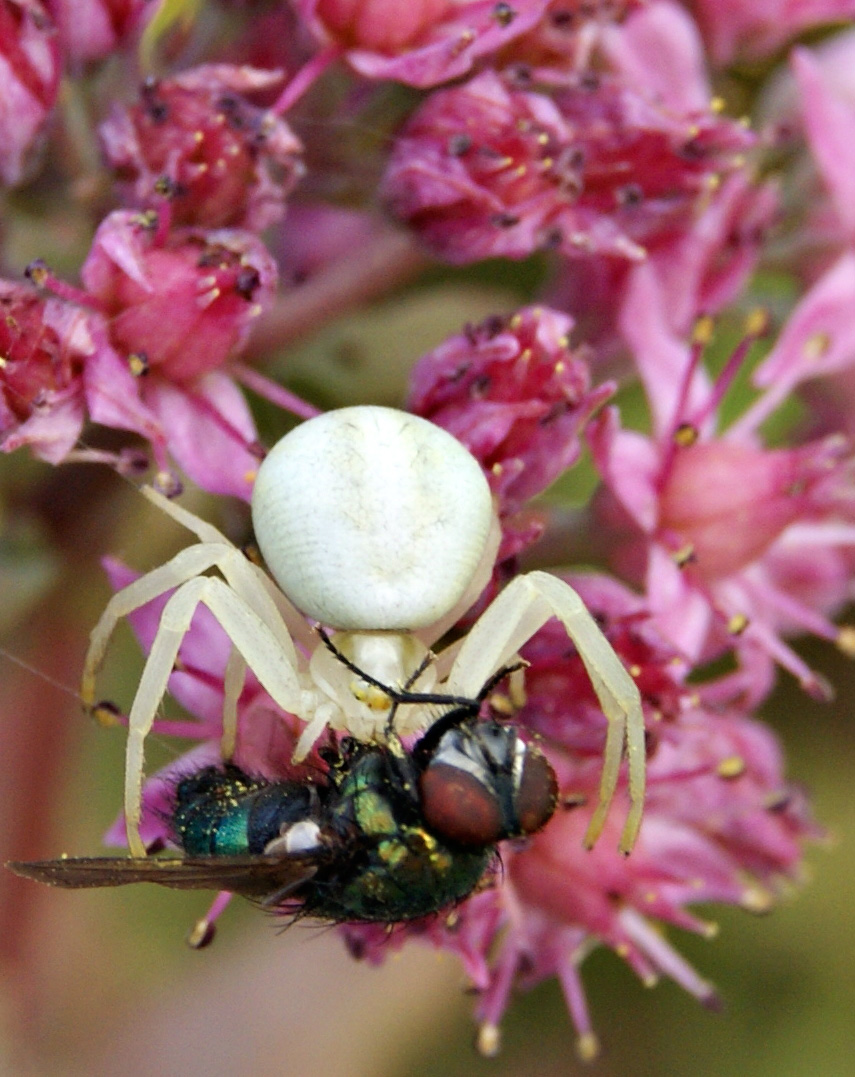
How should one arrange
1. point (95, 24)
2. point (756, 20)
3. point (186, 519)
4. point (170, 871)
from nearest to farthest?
point (170, 871) < point (186, 519) < point (95, 24) < point (756, 20)

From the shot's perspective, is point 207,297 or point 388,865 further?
point 207,297

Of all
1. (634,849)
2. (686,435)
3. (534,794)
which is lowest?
(634,849)

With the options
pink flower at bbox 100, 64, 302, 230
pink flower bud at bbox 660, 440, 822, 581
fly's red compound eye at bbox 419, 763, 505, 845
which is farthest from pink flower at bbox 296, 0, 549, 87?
fly's red compound eye at bbox 419, 763, 505, 845

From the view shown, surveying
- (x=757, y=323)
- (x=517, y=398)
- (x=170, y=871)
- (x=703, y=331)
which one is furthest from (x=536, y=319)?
(x=170, y=871)

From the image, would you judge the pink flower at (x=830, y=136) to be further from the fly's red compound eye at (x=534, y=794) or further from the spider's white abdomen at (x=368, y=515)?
the fly's red compound eye at (x=534, y=794)

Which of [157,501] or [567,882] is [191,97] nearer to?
[157,501]

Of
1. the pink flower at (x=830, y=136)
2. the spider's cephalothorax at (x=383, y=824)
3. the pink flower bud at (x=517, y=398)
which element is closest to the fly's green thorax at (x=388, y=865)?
the spider's cephalothorax at (x=383, y=824)

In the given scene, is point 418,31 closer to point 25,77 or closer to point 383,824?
point 25,77

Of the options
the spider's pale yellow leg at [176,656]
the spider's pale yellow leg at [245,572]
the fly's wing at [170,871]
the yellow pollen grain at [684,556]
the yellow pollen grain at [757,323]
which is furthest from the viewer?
the yellow pollen grain at [757,323]
